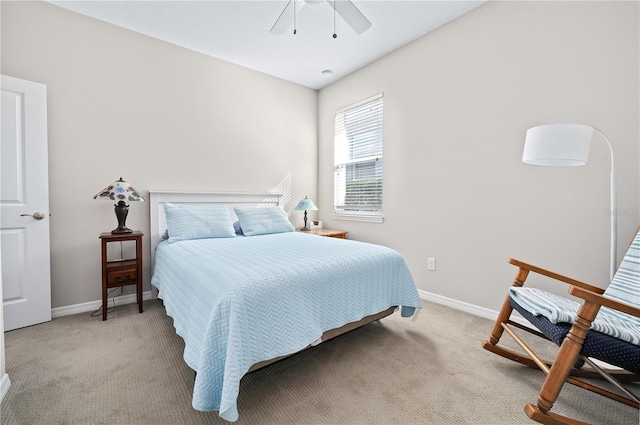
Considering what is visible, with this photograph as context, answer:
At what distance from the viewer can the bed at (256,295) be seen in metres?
1.27

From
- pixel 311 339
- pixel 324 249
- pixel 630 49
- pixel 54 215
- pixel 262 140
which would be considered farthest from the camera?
pixel 262 140

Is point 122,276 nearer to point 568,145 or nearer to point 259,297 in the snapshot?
point 259,297

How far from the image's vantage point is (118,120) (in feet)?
9.05

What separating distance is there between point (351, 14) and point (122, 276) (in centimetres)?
281

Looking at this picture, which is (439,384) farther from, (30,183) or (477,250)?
(30,183)

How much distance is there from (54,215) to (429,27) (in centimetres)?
390

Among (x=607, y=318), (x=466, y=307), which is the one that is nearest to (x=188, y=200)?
(x=466, y=307)

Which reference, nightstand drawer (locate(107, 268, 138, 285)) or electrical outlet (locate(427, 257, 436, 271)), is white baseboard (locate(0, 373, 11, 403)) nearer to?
nightstand drawer (locate(107, 268, 138, 285))

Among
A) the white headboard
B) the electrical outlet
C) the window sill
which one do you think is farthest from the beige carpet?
the window sill

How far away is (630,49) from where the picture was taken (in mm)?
1817

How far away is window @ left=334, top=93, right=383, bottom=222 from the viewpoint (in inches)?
137

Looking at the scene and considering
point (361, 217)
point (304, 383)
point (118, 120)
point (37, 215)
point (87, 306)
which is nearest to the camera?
point (304, 383)

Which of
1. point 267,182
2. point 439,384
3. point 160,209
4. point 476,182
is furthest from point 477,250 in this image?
point 160,209

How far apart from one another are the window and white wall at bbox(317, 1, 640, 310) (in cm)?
15
